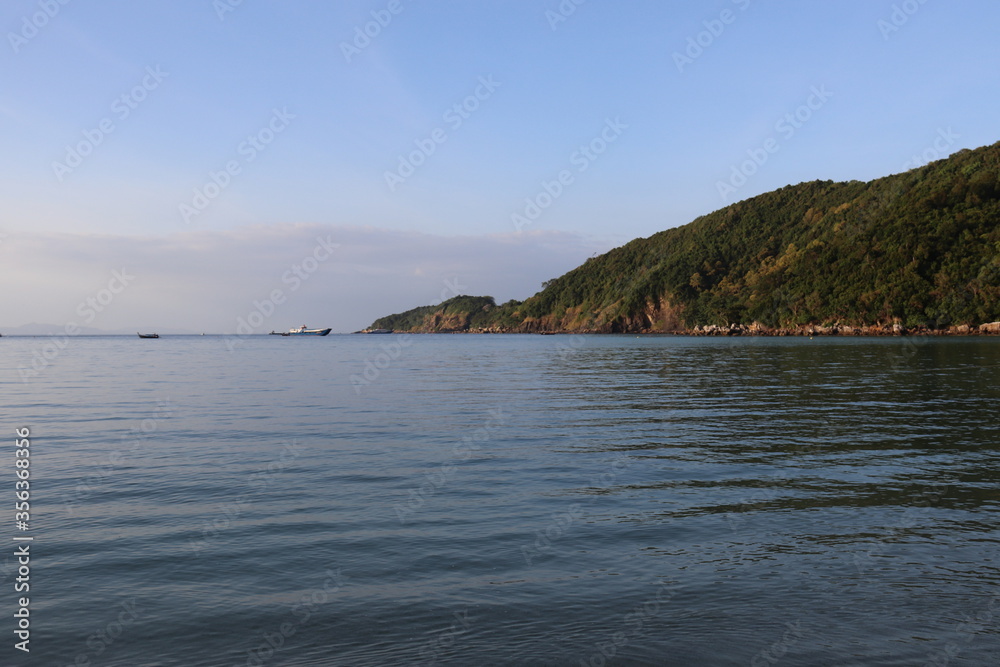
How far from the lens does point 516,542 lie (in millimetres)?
11859

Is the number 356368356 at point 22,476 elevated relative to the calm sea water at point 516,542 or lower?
elevated

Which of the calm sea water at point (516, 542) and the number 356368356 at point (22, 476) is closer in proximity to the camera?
the calm sea water at point (516, 542)

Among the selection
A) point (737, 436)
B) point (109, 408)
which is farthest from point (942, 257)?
point (109, 408)

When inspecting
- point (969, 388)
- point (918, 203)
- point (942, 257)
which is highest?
point (918, 203)

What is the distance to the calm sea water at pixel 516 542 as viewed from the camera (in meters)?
8.05

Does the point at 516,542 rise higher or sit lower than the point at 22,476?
lower

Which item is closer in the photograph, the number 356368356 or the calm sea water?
the calm sea water

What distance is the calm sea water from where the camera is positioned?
8.05m

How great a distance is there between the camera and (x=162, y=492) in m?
16.1

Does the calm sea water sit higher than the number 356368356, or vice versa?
the number 356368356

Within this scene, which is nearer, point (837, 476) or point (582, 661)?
point (582, 661)

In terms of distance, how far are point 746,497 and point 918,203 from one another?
228 metres

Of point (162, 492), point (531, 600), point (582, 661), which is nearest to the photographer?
point (582, 661)

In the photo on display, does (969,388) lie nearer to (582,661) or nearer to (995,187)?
(582,661)
